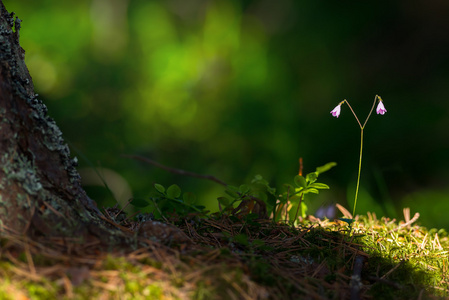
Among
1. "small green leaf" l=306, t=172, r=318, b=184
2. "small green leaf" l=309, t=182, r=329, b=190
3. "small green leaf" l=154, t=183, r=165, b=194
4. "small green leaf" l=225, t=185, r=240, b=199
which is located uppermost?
"small green leaf" l=306, t=172, r=318, b=184

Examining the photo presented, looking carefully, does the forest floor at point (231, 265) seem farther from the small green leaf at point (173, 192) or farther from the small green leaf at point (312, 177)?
the small green leaf at point (312, 177)

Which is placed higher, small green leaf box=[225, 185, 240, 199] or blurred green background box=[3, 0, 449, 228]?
blurred green background box=[3, 0, 449, 228]

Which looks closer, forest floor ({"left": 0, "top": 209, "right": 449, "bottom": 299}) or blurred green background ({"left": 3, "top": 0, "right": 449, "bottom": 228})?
forest floor ({"left": 0, "top": 209, "right": 449, "bottom": 299})

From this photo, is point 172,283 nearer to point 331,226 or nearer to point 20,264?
point 20,264

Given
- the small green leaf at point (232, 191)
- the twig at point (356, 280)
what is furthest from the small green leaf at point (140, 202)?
the twig at point (356, 280)

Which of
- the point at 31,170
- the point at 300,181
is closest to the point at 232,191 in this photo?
the point at 300,181

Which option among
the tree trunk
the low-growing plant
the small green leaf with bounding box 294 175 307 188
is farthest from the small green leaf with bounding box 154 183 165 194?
the small green leaf with bounding box 294 175 307 188

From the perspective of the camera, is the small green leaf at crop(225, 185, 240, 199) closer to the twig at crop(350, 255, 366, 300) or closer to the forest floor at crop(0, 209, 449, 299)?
the forest floor at crop(0, 209, 449, 299)
